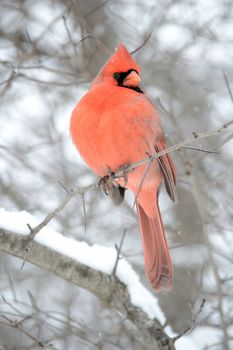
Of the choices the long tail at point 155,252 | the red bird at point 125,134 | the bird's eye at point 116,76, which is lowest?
the long tail at point 155,252

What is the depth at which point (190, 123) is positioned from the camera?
234 inches

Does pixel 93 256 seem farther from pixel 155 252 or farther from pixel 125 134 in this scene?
pixel 125 134

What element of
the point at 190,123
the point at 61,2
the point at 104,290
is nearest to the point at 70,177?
the point at 190,123

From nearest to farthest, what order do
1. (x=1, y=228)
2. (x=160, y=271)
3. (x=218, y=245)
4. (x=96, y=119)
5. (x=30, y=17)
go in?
(x=1, y=228)
(x=96, y=119)
(x=160, y=271)
(x=218, y=245)
(x=30, y=17)

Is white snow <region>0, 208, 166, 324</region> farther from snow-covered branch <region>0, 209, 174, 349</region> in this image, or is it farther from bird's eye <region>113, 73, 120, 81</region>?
bird's eye <region>113, 73, 120, 81</region>

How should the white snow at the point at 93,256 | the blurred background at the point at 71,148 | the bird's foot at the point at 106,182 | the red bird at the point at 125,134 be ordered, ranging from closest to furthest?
1. the white snow at the point at 93,256
2. the red bird at the point at 125,134
3. the bird's foot at the point at 106,182
4. the blurred background at the point at 71,148

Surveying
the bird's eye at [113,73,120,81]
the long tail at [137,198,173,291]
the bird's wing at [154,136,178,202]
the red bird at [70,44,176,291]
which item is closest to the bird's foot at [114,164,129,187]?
the red bird at [70,44,176,291]

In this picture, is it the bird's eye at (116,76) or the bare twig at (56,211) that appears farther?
the bird's eye at (116,76)

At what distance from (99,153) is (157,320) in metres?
1.09

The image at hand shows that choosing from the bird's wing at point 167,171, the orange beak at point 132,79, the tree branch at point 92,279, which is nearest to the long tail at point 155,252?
the bird's wing at point 167,171

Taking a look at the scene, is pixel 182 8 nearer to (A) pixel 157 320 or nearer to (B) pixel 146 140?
(B) pixel 146 140

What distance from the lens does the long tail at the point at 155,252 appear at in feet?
12.9

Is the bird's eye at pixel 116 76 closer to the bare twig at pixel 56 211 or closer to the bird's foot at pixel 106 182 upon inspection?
the bird's foot at pixel 106 182

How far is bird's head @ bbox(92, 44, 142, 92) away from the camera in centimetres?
395
